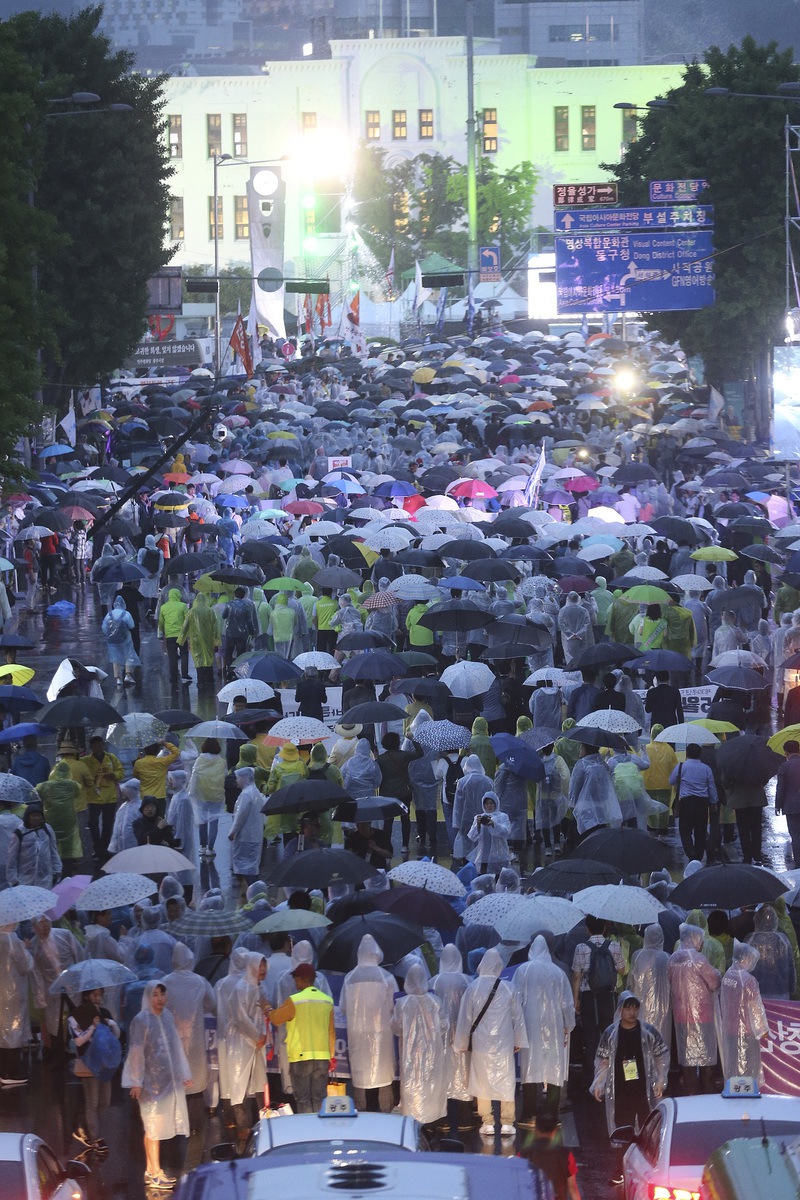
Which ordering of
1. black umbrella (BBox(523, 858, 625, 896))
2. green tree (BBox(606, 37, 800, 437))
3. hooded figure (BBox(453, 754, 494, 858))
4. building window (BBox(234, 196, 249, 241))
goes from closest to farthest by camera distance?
black umbrella (BBox(523, 858, 625, 896)), hooded figure (BBox(453, 754, 494, 858)), green tree (BBox(606, 37, 800, 437)), building window (BBox(234, 196, 249, 241))

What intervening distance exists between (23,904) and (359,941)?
181 cm

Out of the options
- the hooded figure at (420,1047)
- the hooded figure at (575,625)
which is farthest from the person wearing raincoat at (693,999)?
the hooded figure at (575,625)

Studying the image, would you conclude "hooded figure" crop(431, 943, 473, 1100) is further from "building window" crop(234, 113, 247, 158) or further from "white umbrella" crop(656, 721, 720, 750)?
"building window" crop(234, 113, 247, 158)

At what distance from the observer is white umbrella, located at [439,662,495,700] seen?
624 inches

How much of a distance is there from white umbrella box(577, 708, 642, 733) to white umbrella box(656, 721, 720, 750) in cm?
24

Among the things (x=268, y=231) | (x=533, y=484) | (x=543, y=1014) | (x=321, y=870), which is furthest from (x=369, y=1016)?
(x=268, y=231)

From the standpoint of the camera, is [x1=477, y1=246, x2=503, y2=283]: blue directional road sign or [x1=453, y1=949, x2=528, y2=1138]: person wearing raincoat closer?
[x1=453, y1=949, x2=528, y2=1138]: person wearing raincoat

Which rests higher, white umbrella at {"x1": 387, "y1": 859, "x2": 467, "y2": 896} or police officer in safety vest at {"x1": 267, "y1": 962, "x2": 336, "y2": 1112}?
white umbrella at {"x1": 387, "y1": 859, "x2": 467, "y2": 896}

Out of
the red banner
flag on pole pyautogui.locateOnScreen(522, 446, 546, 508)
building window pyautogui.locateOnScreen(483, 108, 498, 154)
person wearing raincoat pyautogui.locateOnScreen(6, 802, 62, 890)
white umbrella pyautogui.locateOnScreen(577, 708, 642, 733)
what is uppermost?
building window pyautogui.locateOnScreen(483, 108, 498, 154)

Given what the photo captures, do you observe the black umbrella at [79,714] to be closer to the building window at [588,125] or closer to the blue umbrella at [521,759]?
the blue umbrella at [521,759]

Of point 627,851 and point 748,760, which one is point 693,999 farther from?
point 748,760

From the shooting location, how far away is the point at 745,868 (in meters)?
10.7

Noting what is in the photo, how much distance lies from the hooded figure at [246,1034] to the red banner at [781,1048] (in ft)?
8.20

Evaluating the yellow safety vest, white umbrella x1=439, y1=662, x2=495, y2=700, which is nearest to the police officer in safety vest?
the yellow safety vest
